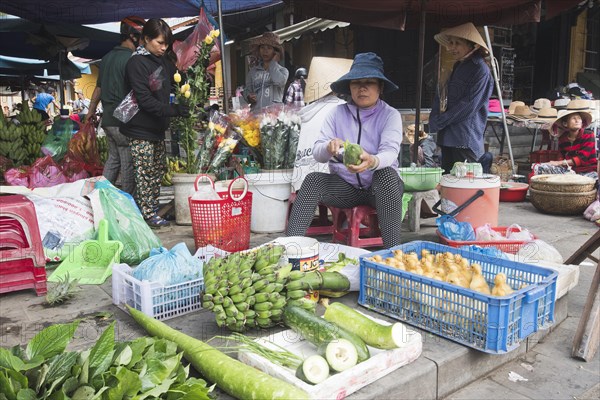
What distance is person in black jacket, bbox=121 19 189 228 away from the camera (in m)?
4.32

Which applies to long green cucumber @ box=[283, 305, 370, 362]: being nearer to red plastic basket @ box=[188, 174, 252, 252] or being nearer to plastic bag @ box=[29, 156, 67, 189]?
red plastic basket @ box=[188, 174, 252, 252]

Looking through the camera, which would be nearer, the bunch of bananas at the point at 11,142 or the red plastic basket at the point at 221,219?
the red plastic basket at the point at 221,219

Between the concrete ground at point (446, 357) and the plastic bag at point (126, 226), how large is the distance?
421 mm

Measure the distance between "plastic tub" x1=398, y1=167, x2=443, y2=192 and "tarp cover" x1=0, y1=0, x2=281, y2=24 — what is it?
14.3 feet

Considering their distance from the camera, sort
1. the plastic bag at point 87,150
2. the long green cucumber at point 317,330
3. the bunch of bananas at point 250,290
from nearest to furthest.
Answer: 1. the long green cucumber at point 317,330
2. the bunch of bananas at point 250,290
3. the plastic bag at point 87,150

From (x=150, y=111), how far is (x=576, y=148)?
16.9 feet

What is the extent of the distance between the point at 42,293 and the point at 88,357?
1639 millimetres

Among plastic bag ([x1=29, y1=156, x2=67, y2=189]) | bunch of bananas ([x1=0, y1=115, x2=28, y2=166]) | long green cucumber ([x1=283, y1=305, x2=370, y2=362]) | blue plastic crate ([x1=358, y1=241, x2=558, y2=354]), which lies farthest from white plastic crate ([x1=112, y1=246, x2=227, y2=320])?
bunch of bananas ([x1=0, y1=115, x2=28, y2=166])

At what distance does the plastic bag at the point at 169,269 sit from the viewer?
2.53 metres

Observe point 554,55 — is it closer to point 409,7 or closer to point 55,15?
point 409,7

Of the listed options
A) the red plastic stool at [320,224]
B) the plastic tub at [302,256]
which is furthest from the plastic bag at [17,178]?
→ the plastic tub at [302,256]

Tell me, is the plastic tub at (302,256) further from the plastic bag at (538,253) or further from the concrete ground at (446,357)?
the plastic bag at (538,253)

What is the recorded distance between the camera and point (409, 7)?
5141 mm

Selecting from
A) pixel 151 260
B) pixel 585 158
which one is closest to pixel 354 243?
pixel 151 260
